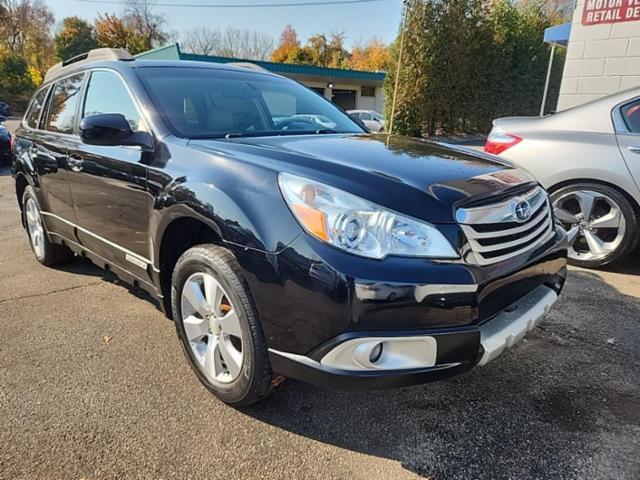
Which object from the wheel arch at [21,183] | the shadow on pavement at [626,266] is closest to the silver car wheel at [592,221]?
the shadow on pavement at [626,266]

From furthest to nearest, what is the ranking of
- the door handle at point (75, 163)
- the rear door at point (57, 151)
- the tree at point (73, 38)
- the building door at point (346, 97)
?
the tree at point (73, 38) < the building door at point (346, 97) < the rear door at point (57, 151) < the door handle at point (75, 163)

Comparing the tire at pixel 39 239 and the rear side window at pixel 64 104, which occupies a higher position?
the rear side window at pixel 64 104

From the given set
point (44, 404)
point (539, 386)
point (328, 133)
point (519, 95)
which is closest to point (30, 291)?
point (44, 404)

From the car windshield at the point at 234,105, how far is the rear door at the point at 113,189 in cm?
21

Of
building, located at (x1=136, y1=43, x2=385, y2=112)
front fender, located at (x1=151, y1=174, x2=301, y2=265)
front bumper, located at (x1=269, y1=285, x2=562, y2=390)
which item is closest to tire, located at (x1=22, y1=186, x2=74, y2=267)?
front fender, located at (x1=151, y1=174, x2=301, y2=265)

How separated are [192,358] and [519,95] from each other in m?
22.4

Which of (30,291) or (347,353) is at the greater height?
(347,353)

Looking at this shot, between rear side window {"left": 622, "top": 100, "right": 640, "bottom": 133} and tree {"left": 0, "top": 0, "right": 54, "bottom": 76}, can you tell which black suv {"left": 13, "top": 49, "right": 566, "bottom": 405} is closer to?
rear side window {"left": 622, "top": 100, "right": 640, "bottom": 133}

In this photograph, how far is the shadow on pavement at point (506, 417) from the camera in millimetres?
1931

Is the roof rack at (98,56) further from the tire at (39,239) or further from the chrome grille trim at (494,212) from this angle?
the chrome grille trim at (494,212)

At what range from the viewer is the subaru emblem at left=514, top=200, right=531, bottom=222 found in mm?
2088

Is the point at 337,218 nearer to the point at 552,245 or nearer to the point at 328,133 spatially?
the point at 552,245

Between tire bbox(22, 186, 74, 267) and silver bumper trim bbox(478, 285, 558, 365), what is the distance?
370cm

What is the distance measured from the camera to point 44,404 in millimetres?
2328
